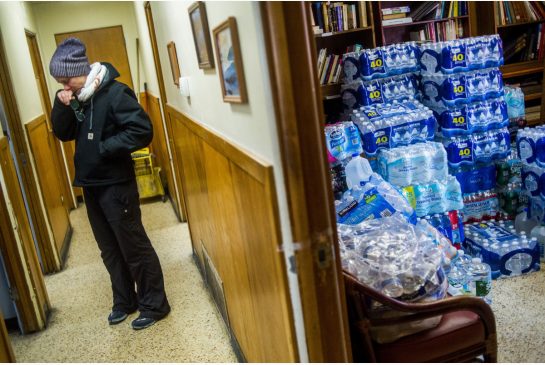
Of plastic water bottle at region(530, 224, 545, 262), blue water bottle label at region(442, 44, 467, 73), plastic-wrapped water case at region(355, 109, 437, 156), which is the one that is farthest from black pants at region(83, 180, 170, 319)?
plastic water bottle at region(530, 224, 545, 262)

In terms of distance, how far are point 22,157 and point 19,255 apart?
0.81 metres

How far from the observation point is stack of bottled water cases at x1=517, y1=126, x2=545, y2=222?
282cm

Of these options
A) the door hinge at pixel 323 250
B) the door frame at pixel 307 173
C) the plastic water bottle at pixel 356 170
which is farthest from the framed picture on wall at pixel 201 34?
the plastic water bottle at pixel 356 170

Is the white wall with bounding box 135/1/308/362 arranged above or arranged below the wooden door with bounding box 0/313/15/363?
above

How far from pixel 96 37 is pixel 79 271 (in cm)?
321

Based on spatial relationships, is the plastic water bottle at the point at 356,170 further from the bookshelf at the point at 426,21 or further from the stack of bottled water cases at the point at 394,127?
the bookshelf at the point at 426,21

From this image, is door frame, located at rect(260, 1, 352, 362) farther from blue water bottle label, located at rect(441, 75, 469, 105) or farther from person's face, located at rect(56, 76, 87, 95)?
blue water bottle label, located at rect(441, 75, 469, 105)

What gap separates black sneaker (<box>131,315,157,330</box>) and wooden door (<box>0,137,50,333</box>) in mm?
564

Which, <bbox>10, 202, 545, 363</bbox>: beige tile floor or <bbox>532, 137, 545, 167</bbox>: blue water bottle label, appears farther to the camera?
<bbox>532, 137, 545, 167</bbox>: blue water bottle label

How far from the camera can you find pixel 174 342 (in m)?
2.41

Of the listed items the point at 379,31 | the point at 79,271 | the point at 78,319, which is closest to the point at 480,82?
the point at 379,31

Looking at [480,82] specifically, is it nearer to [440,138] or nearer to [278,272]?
[440,138]

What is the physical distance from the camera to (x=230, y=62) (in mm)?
1347

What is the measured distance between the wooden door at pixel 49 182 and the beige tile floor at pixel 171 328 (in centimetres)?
51
